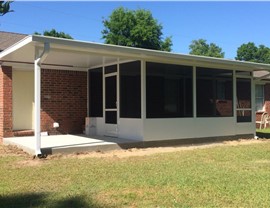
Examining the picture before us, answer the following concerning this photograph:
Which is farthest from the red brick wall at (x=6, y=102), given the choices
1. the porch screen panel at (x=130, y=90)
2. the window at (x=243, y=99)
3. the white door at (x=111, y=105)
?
the window at (x=243, y=99)

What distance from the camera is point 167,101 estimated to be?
11.3 meters

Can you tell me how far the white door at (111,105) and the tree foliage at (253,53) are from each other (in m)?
57.7

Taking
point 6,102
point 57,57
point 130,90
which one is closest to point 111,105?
point 130,90

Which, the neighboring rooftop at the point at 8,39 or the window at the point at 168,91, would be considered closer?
the window at the point at 168,91

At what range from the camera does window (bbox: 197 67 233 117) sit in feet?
40.4

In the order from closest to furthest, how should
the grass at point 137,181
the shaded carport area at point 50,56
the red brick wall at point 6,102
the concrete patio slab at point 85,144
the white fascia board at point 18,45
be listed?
the grass at point 137,181, the white fascia board at point 18,45, the shaded carport area at point 50,56, the concrete patio slab at point 85,144, the red brick wall at point 6,102

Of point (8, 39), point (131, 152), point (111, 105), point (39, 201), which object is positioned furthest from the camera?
point (8, 39)

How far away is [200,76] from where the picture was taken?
1230cm

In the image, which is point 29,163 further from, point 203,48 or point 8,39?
point 203,48

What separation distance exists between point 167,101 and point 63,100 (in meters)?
3.96

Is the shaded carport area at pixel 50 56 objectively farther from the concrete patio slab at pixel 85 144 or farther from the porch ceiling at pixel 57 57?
the concrete patio slab at pixel 85 144

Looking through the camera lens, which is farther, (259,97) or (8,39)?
(259,97)

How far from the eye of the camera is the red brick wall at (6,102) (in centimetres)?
1165

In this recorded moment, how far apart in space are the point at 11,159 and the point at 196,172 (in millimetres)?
4361
